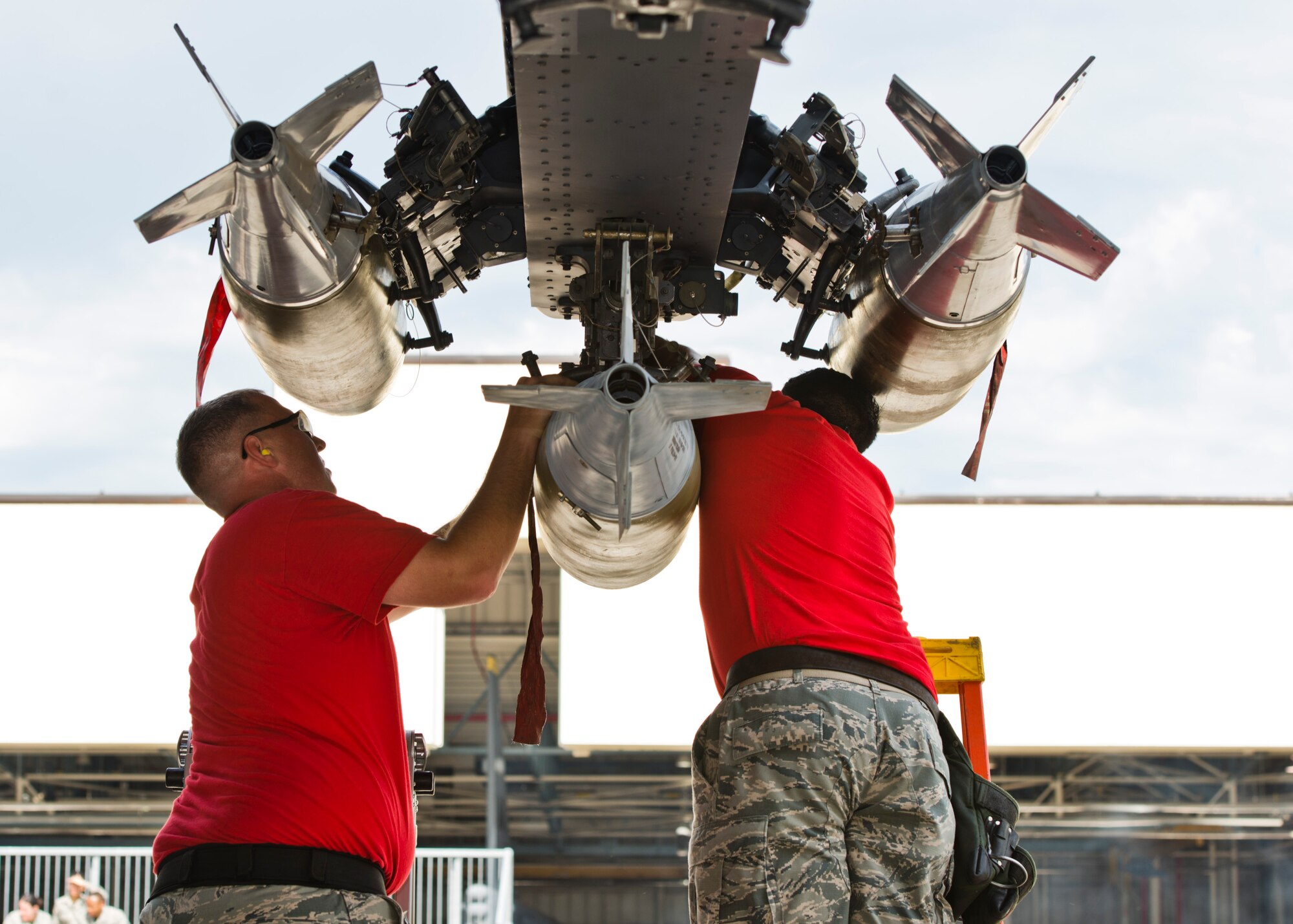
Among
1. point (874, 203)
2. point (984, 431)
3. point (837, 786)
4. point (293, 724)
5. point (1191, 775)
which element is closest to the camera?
point (293, 724)

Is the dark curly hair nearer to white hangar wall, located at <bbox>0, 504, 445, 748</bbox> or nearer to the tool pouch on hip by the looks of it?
the tool pouch on hip

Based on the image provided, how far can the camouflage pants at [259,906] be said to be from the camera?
107 inches

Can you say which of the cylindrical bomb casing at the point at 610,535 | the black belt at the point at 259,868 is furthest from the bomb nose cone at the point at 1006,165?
the black belt at the point at 259,868

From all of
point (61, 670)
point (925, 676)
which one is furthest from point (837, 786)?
point (61, 670)

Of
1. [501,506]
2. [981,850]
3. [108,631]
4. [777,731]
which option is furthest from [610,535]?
[108,631]

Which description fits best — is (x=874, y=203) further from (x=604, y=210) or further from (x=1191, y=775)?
(x=1191, y=775)

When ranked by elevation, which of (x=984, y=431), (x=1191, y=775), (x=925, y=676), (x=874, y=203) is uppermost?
(x=874, y=203)

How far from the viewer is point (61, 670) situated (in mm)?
17750

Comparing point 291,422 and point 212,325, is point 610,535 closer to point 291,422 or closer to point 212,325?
point 291,422

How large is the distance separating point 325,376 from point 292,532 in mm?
1865

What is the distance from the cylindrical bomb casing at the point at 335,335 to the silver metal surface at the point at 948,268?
6.36ft

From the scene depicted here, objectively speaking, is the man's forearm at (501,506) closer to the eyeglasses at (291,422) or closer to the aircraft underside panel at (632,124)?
the eyeglasses at (291,422)

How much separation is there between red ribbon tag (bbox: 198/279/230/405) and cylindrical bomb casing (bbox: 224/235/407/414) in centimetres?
25

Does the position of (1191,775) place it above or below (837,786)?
below
